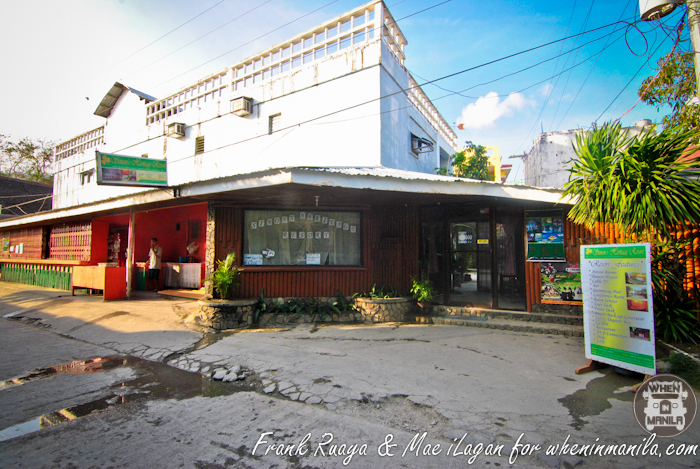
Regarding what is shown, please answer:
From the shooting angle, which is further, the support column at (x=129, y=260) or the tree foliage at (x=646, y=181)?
the support column at (x=129, y=260)

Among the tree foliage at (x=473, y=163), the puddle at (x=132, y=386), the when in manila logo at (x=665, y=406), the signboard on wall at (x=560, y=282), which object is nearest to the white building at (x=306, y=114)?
the tree foliage at (x=473, y=163)

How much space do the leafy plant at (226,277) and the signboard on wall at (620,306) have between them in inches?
274

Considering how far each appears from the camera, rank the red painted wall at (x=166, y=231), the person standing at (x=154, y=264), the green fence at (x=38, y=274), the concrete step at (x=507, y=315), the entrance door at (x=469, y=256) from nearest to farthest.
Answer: the concrete step at (x=507, y=315) → the entrance door at (x=469, y=256) → the person standing at (x=154, y=264) → the red painted wall at (x=166, y=231) → the green fence at (x=38, y=274)

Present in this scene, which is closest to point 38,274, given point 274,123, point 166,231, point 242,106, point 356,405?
point 166,231

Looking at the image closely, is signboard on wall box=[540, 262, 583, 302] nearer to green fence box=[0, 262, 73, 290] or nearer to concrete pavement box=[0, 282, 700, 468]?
concrete pavement box=[0, 282, 700, 468]

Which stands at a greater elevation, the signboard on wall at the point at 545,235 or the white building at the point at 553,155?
the white building at the point at 553,155

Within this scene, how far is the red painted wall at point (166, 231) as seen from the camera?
12.3 m

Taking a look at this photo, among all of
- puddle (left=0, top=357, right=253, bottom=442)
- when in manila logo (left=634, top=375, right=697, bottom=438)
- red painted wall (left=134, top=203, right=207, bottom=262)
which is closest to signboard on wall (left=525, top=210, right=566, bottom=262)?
when in manila logo (left=634, top=375, right=697, bottom=438)

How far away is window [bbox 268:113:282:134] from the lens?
43.6 feet

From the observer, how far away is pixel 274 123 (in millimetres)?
13484

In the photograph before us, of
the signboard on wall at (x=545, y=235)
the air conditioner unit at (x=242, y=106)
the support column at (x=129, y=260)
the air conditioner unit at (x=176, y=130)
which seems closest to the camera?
the signboard on wall at (x=545, y=235)

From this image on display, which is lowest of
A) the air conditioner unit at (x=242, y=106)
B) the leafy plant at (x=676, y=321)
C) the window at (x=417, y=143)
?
the leafy plant at (x=676, y=321)

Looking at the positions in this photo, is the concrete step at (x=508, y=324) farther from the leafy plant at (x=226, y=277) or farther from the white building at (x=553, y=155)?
the white building at (x=553, y=155)

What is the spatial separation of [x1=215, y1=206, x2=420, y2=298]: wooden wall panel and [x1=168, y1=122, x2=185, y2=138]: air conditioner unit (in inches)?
407
